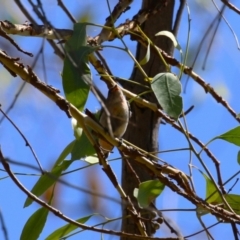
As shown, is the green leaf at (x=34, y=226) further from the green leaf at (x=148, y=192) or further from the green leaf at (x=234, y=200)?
the green leaf at (x=234, y=200)

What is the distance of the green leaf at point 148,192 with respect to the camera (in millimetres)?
1208

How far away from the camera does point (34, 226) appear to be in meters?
1.35

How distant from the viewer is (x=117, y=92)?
4.34ft

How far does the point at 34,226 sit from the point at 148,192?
0.29 m

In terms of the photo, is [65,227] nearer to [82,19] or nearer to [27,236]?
[27,236]

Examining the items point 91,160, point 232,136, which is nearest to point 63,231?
point 91,160

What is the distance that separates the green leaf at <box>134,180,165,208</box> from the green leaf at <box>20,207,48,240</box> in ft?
0.78

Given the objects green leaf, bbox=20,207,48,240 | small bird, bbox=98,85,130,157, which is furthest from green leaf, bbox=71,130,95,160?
green leaf, bbox=20,207,48,240

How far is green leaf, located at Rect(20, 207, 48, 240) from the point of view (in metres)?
1.35

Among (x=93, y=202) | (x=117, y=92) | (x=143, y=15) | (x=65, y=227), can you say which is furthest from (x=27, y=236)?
→ (x=143, y=15)

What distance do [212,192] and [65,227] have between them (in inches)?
13.2

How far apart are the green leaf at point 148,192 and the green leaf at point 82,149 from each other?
0.41 feet

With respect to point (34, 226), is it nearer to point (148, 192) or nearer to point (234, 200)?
point (148, 192)

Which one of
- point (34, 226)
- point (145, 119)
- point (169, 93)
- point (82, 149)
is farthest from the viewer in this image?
point (145, 119)
